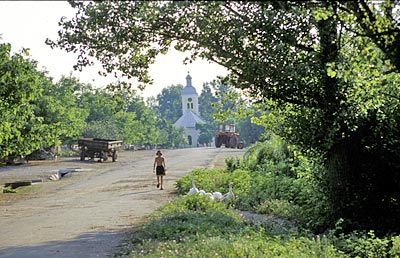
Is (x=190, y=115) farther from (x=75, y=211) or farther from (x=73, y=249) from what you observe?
(x=73, y=249)

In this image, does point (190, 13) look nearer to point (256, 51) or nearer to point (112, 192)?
point (256, 51)

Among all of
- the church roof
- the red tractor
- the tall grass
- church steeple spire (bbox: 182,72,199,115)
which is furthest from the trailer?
church steeple spire (bbox: 182,72,199,115)

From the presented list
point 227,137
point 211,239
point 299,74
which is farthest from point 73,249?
point 227,137

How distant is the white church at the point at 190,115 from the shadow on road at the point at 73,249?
112 m

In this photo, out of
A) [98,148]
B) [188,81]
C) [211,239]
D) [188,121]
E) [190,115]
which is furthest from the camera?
[188,81]

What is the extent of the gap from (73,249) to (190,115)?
12626 centimetres

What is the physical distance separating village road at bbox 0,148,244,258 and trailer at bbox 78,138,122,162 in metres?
9.69

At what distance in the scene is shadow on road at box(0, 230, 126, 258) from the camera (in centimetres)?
1023

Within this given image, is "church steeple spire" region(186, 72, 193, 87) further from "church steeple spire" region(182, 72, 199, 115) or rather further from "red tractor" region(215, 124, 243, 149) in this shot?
"red tractor" region(215, 124, 243, 149)

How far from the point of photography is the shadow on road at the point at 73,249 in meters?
10.2

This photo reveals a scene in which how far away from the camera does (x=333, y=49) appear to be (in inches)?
471

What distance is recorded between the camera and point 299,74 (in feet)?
39.8

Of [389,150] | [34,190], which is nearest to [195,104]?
[34,190]

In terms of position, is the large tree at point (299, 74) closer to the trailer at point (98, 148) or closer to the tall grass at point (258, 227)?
the tall grass at point (258, 227)
